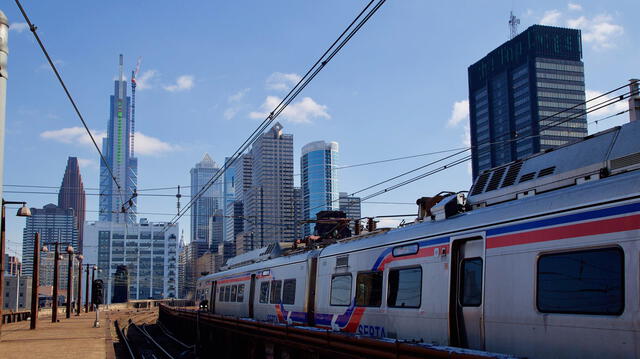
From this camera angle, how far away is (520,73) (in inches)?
7397

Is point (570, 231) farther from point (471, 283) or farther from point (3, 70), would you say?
point (3, 70)

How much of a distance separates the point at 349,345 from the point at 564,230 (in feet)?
18.0

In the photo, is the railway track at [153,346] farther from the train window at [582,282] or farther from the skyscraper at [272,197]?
the skyscraper at [272,197]

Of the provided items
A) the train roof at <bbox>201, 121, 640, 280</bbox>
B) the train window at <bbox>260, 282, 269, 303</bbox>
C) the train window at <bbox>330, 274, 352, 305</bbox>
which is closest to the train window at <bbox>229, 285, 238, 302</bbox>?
the train window at <bbox>260, 282, 269, 303</bbox>

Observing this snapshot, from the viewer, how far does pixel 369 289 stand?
13.5 metres

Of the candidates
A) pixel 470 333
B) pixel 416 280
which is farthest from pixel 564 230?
pixel 416 280

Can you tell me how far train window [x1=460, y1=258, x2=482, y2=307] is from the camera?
32.1ft

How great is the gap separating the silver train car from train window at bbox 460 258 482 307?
2 centimetres

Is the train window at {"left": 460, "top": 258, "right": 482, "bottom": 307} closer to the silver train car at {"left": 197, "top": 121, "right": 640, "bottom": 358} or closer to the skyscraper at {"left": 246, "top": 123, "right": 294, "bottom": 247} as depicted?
the silver train car at {"left": 197, "top": 121, "right": 640, "bottom": 358}

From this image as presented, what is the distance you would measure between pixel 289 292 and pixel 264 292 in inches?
130

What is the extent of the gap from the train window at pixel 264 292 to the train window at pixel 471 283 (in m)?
12.6

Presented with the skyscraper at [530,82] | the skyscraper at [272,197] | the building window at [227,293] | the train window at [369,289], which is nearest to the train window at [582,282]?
the train window at [369,289]

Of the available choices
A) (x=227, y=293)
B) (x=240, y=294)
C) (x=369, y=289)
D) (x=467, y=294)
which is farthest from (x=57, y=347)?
(x=467, y=294)

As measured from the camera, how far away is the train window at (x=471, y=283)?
980 centimetres
